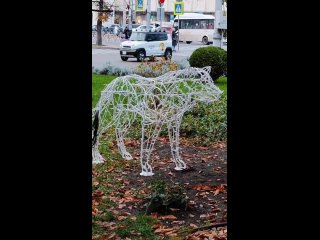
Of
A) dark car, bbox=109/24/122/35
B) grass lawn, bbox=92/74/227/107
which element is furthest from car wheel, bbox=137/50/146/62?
dark car, bbox=109/24/122/35

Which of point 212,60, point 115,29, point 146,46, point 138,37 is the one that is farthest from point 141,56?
point 115,29

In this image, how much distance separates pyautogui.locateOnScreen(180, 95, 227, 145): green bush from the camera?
9.43 meters

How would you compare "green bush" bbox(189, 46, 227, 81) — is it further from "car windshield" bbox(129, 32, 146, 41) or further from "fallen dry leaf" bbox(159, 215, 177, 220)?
"car windshield" bbox(129, 32, 146, 41)

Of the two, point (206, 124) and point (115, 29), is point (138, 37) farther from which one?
point (115, 29)

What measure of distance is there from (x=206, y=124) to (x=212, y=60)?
445 centimetres

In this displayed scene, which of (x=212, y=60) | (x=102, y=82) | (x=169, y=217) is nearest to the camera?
(x=169, y=217)

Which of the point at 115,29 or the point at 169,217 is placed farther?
the point at 115,29

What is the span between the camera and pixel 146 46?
76.4 ft

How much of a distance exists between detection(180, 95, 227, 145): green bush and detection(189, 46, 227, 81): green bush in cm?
299
